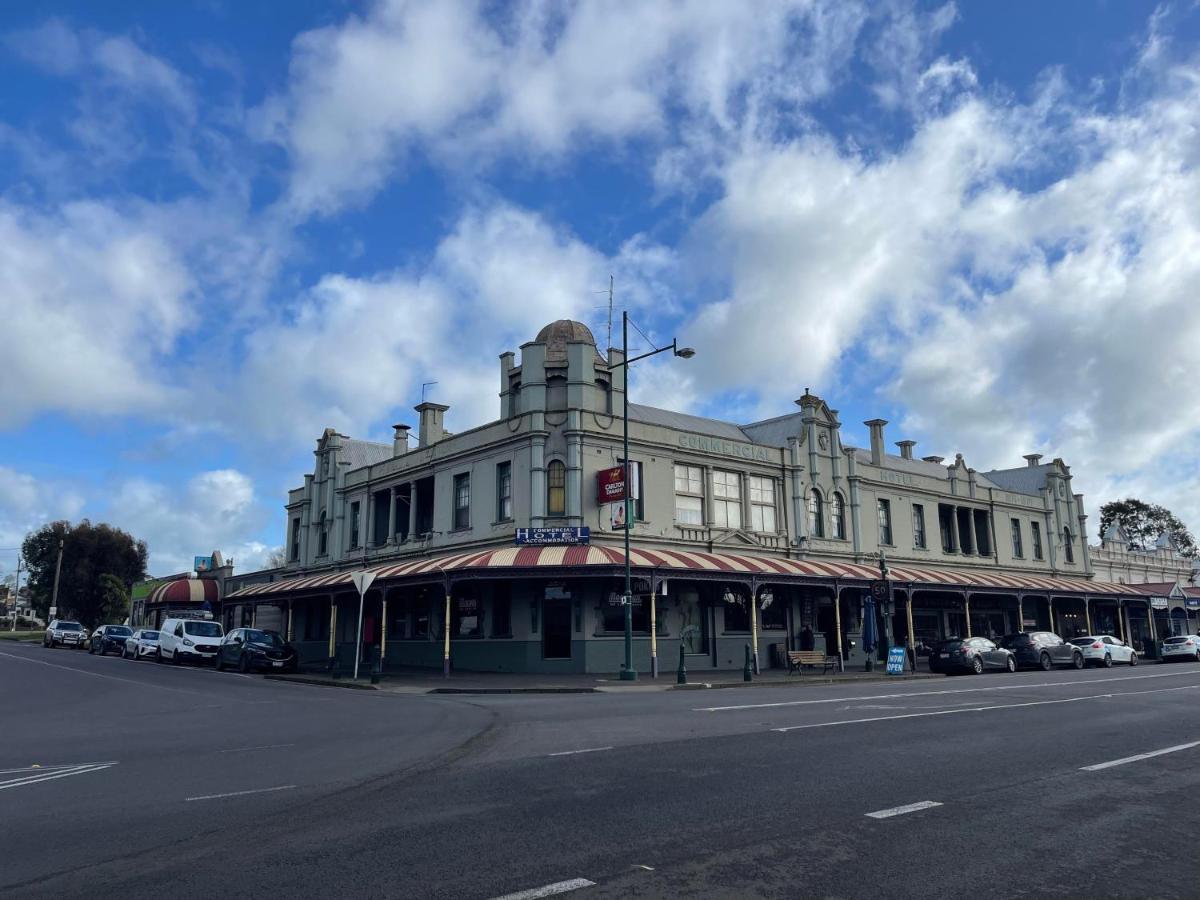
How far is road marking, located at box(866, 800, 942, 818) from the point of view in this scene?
7277 millimetres

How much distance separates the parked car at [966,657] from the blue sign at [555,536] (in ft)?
41.5

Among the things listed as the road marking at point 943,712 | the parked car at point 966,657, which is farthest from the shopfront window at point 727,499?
the road marking at point 943,712

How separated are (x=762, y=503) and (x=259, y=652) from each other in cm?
1894

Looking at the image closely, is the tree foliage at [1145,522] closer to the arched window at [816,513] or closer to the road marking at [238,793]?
the arched window at [816,513]

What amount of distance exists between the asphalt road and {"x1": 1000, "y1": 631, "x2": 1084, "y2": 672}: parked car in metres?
Answer: 19.4

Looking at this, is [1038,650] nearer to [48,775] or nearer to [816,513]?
[816,513]

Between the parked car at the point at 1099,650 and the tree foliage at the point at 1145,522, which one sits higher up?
the tree foliage at the point at 1145,522

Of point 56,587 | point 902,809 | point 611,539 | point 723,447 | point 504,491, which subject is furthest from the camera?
point 56,587

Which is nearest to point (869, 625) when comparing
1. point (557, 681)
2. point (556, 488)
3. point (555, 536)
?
point (555, 536)

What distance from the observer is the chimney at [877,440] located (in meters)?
42.9

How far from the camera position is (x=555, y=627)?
28953 mm

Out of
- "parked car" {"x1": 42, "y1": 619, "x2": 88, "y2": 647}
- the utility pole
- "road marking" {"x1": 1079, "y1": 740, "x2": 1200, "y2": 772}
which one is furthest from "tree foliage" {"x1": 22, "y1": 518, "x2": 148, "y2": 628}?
"road marking" {"x1": 1079, "y1": 740, "x2": 1200, "y2": 772}

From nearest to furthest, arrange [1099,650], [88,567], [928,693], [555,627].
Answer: [928,693] < [555,627] < [1099,650] < [88,567]

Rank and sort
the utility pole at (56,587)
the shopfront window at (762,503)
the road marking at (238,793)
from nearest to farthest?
the road marking at (238,793)
the shopfront window at (762,503)
the utility pole at (56,587)
